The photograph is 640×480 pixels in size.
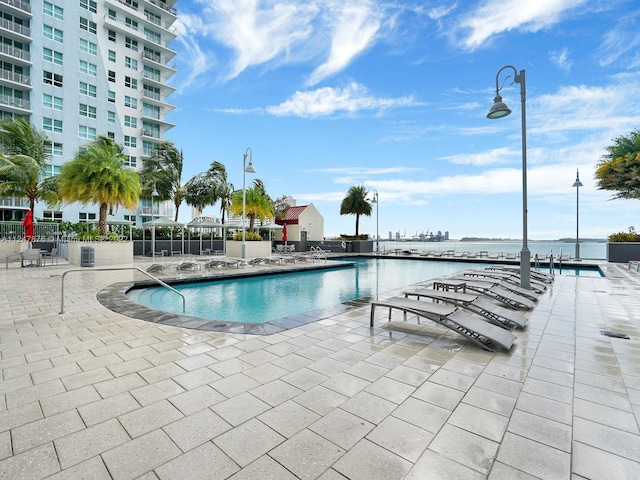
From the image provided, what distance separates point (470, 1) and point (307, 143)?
17207mm

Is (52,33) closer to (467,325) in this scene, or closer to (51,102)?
(51,102)

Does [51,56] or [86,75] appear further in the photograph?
[86,75]

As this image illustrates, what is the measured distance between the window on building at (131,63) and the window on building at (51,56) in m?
5.80

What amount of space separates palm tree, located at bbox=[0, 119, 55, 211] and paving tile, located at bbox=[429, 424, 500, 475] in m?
22.1

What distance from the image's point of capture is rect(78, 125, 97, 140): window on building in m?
28.7

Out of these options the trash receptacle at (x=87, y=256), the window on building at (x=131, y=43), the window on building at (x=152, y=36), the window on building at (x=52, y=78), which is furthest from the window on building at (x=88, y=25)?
the trash receptacle at (x=87, y=256)

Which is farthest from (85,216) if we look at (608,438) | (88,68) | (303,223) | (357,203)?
(608,438)

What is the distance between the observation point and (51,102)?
27.2 meters

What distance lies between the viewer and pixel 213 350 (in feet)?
12.9

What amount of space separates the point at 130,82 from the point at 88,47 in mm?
4155

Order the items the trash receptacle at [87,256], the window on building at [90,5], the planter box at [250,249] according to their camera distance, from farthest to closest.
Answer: the window on building at [90,5] < the planter box at [250,249] < the trash receptacle at [87,256]

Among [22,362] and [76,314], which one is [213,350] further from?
[76,314]

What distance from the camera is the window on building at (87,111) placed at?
28.7m

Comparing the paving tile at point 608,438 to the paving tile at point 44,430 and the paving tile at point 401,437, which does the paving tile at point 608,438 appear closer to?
the paving tile at point 401,437
